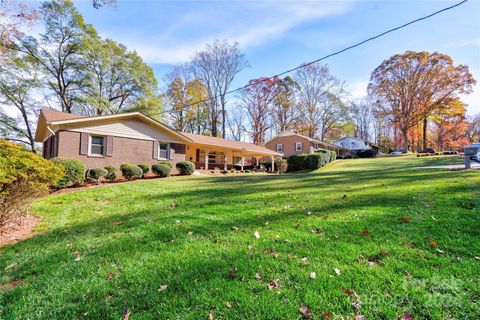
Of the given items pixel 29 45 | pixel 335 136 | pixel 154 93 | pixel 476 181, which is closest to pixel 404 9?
pixel 476 181

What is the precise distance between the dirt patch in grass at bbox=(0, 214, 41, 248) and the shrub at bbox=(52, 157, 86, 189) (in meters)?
5.01

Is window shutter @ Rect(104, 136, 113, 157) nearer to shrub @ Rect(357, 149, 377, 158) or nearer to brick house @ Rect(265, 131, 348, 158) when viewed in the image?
brick house @ Rect(265, 131, 348, 158)

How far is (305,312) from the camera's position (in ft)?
6.25

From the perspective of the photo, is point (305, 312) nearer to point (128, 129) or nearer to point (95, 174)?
point (95, 174)

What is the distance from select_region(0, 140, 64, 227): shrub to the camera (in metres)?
4.33

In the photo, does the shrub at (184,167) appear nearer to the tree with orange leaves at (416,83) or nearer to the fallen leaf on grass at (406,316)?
the fallen leaf on grass at (406,316)

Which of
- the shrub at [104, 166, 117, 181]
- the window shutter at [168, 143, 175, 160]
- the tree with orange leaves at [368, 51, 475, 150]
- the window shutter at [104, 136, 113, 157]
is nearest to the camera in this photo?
the shrub at [104, 166, 117, 181]

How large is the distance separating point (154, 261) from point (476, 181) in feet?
29.7

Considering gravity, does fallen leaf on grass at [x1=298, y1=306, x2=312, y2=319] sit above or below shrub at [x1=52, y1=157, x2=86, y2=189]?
below

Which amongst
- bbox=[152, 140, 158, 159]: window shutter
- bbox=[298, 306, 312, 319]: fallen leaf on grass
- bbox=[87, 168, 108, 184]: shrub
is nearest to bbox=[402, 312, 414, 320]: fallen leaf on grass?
bbox=[298, 306, 312, 319]: fallen leaf on grass

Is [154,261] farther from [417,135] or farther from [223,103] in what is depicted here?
[417,135]

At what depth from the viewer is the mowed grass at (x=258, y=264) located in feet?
6.66

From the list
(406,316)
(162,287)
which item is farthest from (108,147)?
(406,316)

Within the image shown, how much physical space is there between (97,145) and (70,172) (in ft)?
14.9
